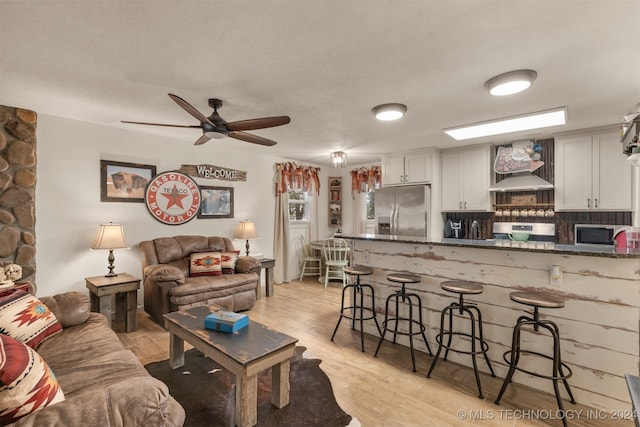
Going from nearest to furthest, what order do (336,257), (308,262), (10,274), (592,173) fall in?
(10,274) < (592,173) < (336,257) < (308,262)

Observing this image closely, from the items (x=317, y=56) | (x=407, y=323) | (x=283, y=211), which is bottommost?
(x=407, y=323)

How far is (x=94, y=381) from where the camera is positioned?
5.10ft

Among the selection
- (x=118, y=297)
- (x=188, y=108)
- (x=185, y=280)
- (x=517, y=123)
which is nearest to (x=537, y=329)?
(x=517, y=123)

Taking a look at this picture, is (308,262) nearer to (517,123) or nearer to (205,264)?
(205,264)

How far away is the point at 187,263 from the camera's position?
4.06m

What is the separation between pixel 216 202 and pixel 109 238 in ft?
5.39

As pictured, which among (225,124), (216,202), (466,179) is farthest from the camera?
(216,202)

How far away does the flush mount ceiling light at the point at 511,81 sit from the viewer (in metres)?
2.20

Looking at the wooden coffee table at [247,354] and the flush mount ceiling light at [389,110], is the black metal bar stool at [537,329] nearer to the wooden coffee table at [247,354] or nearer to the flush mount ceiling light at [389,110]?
the wooden coffee table at [247,354]

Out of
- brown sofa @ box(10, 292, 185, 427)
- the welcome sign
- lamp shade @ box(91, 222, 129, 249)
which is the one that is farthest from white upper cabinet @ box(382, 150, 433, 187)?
brown sofa @ box(10, 292, 185, 427)

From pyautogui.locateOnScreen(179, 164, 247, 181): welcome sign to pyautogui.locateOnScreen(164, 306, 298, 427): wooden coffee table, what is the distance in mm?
2622

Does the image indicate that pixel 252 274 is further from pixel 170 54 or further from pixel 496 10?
pixel 496 10

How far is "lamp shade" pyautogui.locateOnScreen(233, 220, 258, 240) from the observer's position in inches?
190

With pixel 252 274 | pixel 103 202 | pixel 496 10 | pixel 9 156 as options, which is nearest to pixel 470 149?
pixel 496 10
